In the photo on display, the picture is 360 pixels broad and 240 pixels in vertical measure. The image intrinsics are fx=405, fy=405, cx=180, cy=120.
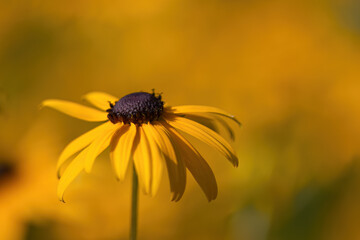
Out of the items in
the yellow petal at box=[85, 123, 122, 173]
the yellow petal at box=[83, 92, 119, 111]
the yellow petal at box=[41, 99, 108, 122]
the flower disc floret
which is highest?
the yellow petal at box=[83, 92, 119, 111]

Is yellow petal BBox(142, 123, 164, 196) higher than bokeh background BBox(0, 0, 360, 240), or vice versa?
bokeh background BBox(0, 0, 360, 240)

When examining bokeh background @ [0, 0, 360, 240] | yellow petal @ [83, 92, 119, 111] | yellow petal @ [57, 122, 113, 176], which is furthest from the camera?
bokeh background @ [0, 0, 360, 240]

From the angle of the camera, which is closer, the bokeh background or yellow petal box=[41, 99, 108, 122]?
yellow petal box=[41, 99, 108, 122]

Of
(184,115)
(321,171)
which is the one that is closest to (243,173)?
(321,171)

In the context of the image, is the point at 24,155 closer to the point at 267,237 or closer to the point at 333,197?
the point at 267,237

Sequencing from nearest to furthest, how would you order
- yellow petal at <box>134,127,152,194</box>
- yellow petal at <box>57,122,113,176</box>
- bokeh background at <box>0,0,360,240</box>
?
1. yellow petal at <box>134,127,152,194</box>
2. yellow petal at <box>57,122,113,176</box>
3. bokeh background at <box>0,0,360,240</box>

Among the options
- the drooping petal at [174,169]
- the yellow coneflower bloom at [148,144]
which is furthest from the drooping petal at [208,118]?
the drooping petal at [174,169]

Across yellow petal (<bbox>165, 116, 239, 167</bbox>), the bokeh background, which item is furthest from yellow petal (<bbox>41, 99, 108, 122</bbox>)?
the bokeh background

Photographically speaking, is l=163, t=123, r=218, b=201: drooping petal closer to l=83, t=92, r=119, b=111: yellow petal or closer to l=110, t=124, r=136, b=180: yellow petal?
l=110, t=124, r=136, b=180: yellow petal
